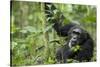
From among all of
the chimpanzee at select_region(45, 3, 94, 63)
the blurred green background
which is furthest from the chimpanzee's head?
the blurred green background

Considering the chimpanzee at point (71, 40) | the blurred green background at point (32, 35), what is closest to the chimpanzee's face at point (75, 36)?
the chimpanzee at point (71, 40)

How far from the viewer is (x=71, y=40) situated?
2.27m

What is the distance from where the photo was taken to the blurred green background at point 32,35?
207 centimetres

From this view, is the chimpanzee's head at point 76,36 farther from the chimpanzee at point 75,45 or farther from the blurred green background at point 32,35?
the blurred green background at point 32,35

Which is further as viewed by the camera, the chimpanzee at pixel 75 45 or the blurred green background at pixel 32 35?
the chimpanzee at pixel 75 45

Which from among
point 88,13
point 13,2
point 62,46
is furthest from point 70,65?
point 13,2

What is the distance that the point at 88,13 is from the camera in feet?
7.74

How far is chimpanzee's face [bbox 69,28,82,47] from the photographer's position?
2.27 m

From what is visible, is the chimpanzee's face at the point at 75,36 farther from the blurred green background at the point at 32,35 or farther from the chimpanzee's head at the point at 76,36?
the blurred green background at the point at 32,35

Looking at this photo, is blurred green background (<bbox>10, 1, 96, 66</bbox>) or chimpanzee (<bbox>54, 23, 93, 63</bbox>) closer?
blurred green background (<bbox>10, 1, 96, 66</bbox>)

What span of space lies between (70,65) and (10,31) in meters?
0.85

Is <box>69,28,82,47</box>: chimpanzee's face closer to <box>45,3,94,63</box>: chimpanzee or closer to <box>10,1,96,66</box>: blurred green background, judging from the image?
<box>45,3,94,63</box>: chimpanzee

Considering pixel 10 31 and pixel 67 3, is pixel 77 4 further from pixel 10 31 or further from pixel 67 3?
pixel 10 31

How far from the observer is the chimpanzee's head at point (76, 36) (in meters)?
2.27
